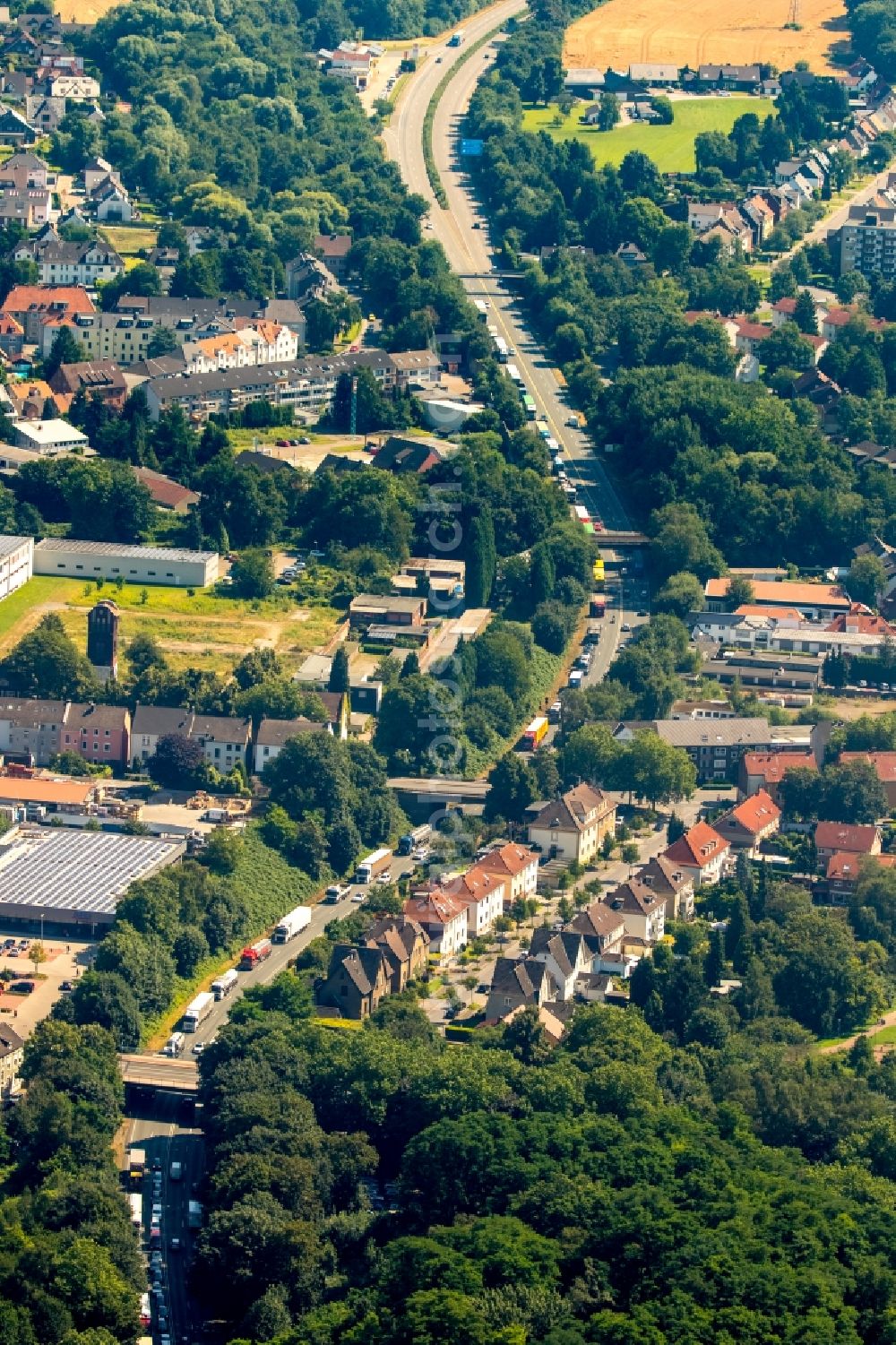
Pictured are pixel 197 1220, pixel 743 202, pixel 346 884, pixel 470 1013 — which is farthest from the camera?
pixel 743 202

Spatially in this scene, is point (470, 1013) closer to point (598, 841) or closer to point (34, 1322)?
point (598, 841)

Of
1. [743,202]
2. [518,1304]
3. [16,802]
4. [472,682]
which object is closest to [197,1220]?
[518,1304]

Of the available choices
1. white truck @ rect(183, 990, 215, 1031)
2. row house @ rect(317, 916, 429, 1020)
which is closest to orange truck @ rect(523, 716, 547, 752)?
row house @ rect(317, 916, 429, 1020)

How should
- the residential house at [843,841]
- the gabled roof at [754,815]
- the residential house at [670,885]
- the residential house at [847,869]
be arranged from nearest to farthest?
1. the residential house at [670,885]
2. the residential house at [847,869]
3. the residential house at [843,841]
4. the gabled roof at [754,815]

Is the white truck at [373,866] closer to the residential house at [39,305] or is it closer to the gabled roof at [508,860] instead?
the gabled roof at [508,860]

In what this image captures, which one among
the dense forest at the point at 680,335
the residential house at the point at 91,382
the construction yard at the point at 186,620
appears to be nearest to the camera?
the construction yard at the point at 186,620

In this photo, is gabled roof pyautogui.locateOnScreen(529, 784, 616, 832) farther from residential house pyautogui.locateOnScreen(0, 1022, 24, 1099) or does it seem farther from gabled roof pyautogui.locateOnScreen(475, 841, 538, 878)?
residential house pyautogui.locateOnScreen(0, 1022, 24, 1099)

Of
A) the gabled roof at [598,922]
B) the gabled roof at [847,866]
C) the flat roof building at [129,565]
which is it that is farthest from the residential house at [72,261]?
the gabled roof at [598,922]
